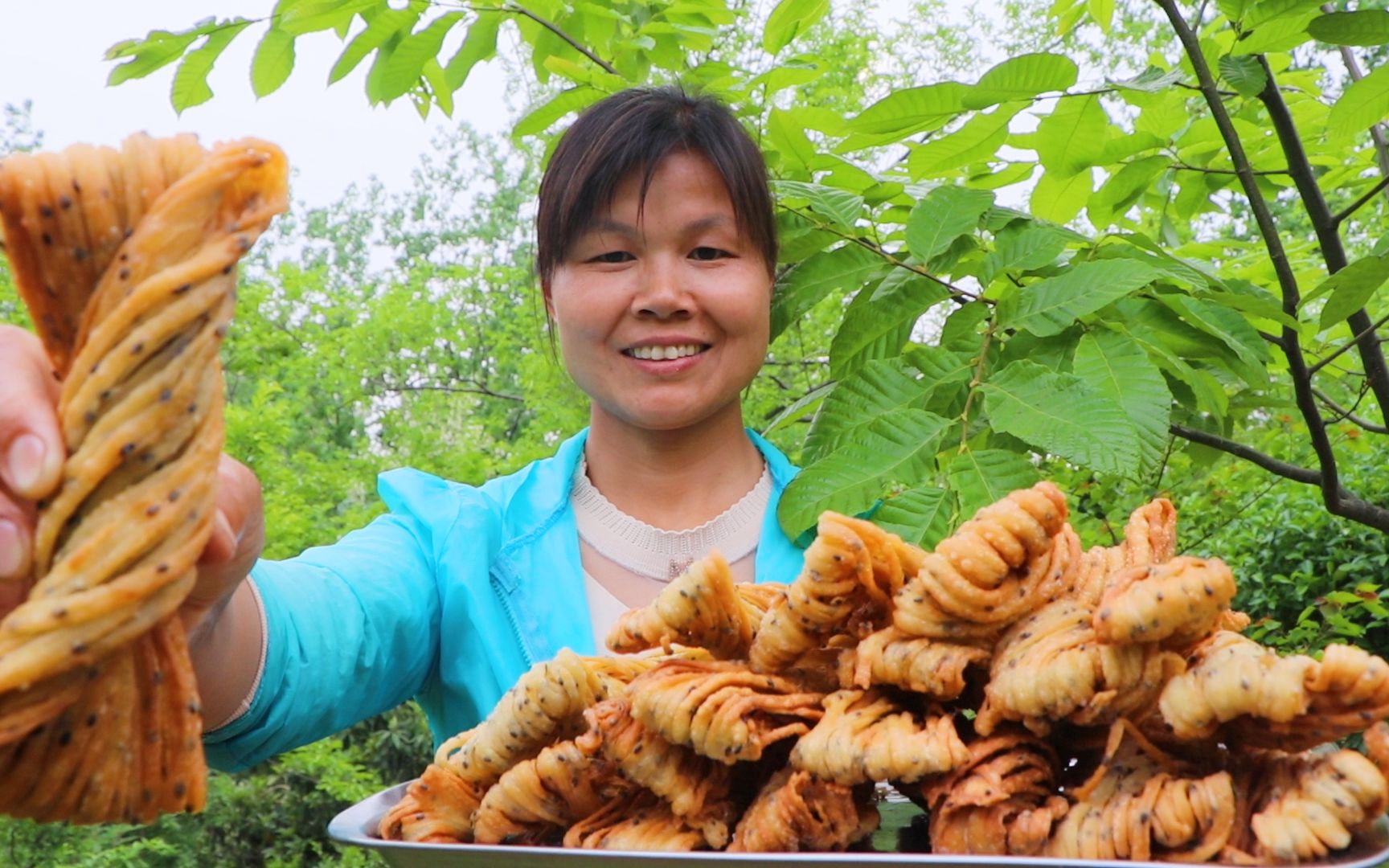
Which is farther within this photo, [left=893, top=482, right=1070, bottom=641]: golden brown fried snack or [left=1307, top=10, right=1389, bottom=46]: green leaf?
[left=1307, top=10, right=1389, bottom=46]: green leaf

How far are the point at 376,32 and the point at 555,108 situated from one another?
37 cm

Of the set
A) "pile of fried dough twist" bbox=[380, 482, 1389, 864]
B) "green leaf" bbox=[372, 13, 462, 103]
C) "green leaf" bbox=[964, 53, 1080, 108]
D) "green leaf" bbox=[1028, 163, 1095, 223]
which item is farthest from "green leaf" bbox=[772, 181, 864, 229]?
"pile of fried dough twist" bbox=[380, 482, 1389, 864]

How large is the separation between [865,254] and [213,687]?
44.4 inches

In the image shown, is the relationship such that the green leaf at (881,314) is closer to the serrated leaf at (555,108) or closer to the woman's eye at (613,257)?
the woman's eye at (613,257)

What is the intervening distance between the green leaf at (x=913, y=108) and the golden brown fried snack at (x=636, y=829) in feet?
3.84

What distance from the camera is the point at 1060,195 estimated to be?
7.18ft

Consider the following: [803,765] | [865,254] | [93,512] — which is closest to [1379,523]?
[865,254]

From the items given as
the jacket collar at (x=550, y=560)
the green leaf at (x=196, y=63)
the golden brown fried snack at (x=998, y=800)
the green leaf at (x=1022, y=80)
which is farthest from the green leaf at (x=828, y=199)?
the golden brown fried snack at (x=998, y=800)

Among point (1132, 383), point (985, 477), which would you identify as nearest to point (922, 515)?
point (985, 477)

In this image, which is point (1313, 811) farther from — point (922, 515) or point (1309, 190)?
point (1309, 190)

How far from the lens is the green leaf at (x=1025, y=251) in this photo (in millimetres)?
1760

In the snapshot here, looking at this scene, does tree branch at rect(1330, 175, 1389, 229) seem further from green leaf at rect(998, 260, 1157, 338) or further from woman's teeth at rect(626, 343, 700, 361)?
woman's teeth at rect(626, 343, 700, 361)

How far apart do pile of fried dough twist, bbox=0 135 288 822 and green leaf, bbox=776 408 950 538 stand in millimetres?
872

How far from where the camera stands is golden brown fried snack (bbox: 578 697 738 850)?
0.87 metres
